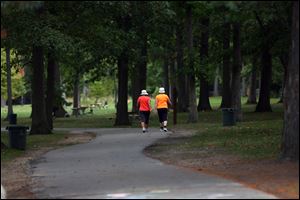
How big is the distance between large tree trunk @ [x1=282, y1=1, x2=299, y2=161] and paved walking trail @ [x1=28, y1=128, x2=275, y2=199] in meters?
2.04

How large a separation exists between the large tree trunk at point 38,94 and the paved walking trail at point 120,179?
27.9ft

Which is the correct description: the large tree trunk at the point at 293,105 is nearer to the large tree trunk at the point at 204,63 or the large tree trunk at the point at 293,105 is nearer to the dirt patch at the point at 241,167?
the dirt patch at the point at 241,167

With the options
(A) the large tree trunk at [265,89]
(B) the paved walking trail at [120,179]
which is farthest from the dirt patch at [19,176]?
(A) the large tree trunk at [265,89]

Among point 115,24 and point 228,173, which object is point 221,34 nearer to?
point 115,24

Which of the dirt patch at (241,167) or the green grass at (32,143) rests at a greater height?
the dirt patch at (241,167)

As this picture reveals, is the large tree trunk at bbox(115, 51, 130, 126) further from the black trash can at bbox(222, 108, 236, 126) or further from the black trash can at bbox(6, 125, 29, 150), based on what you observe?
the black trash can at bbox(6, 125, 29, 150)

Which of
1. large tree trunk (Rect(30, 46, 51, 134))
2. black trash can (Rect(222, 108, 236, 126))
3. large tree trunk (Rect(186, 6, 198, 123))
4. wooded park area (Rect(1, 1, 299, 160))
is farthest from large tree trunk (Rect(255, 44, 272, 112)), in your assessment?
large tree trunk (Rect(30, 46, 51, 134))

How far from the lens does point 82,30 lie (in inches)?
981

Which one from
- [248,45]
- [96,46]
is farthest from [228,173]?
[248,45]

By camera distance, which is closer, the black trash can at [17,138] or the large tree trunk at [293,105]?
the large tree trunk at [293,105]

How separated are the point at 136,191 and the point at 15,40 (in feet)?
43.5

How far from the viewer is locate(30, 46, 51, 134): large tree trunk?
26141mm

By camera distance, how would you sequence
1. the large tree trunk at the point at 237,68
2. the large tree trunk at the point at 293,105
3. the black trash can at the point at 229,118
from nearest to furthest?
the large tree trunk at the point at 293,105
the black trash can at the point at 229,118
the large tree trunk at the point at 237,68

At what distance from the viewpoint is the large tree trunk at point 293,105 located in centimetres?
1277
